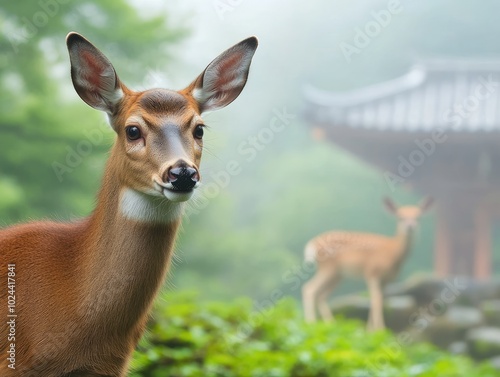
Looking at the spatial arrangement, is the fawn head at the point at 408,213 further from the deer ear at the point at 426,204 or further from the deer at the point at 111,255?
the deer at the point at 111,255

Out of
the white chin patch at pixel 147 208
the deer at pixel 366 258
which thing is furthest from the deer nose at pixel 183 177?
the deer at pixel 366 258

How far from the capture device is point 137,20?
654cm

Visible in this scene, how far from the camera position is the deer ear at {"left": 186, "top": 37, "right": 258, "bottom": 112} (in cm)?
181

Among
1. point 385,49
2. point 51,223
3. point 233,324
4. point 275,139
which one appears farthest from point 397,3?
point 51,223

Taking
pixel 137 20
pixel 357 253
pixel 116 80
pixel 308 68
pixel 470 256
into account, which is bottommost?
pixel 116 80

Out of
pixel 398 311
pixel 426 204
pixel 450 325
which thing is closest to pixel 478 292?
pixel 450 325

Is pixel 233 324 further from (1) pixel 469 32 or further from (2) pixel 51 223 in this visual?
(1) pixel 469 32

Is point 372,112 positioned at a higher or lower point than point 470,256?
higher

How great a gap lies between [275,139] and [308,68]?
747 mm

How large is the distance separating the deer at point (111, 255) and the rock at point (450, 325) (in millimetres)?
5097

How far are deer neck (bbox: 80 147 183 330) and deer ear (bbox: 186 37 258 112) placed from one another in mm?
260

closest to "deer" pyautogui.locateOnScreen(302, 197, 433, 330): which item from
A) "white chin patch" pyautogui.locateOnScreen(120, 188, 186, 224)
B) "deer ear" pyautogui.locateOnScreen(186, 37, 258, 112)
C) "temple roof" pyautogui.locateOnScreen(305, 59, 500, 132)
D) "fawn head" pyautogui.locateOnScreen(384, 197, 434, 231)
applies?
"fawn head" pyautogui.locateOnScreen(384, 197, 434, 231)

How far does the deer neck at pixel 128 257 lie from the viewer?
170 centimetres

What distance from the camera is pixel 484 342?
21.2 feet
